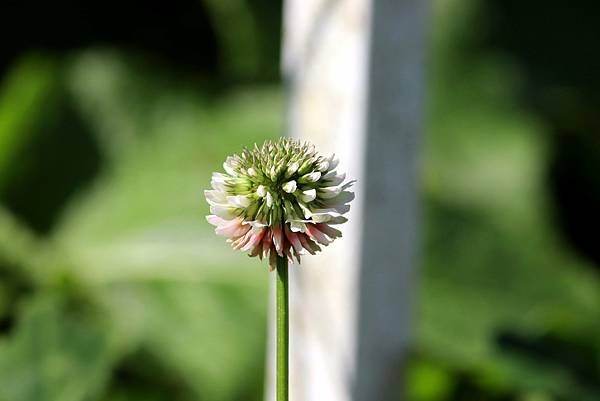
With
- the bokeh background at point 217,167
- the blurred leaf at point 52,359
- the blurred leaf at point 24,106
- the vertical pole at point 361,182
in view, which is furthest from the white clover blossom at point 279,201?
the blurred leaf at point 24,106

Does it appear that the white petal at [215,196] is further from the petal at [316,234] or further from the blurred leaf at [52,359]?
the blurred leaf at [52,359]

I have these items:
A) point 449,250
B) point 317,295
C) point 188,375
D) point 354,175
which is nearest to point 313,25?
point 354,175

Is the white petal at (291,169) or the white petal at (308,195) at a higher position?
the white petal at (291,169)

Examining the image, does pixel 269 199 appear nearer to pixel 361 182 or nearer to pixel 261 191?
pixel 261 191

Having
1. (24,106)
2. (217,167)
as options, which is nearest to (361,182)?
(217,167)

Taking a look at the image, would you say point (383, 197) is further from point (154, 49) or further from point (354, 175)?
point (154, 49)

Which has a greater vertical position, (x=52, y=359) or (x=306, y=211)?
(x=306, y=211)

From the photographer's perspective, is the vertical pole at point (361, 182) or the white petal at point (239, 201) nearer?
the white petal at point (239, 201)
